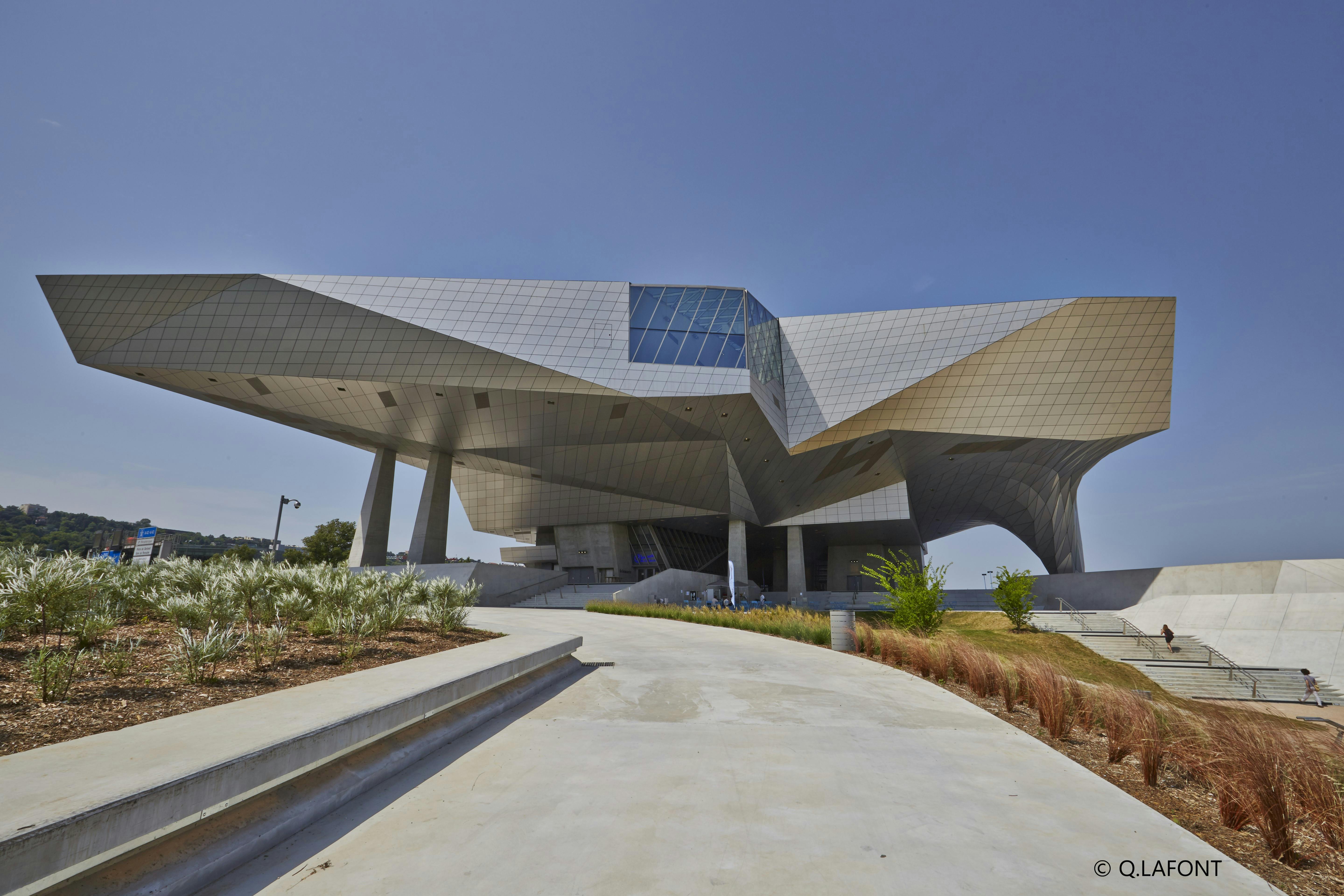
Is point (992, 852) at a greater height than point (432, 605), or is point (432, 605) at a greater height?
point (432, 605)

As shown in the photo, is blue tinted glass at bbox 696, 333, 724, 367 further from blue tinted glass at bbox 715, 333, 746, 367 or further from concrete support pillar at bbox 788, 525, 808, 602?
concrete support pillar at bbox 788, 525, 808, 602

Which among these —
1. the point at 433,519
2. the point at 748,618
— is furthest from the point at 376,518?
the point at 748,618

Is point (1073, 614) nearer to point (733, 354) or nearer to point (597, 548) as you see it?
point (733, 354)

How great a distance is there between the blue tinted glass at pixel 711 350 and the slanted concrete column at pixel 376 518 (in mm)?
24037

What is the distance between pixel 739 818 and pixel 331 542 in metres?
60.8

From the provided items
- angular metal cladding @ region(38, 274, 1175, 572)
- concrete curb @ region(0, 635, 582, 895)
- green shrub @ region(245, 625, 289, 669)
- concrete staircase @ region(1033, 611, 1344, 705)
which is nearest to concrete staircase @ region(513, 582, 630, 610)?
angular metal cladding @ region(38, 274, 1175, 572)

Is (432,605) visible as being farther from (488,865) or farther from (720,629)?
(720,629)

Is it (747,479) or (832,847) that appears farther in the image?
(747,479)

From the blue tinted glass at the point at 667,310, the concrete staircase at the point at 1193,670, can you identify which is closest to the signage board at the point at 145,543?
the blue tinted glass at the point at 667,310

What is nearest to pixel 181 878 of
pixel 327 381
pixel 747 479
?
pixel 327 381

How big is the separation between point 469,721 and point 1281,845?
254 inches

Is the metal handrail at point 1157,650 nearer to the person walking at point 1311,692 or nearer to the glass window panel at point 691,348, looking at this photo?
the person walking at point 1311,692

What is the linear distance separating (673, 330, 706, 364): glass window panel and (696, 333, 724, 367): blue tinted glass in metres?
0.17

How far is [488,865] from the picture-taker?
313 cm
